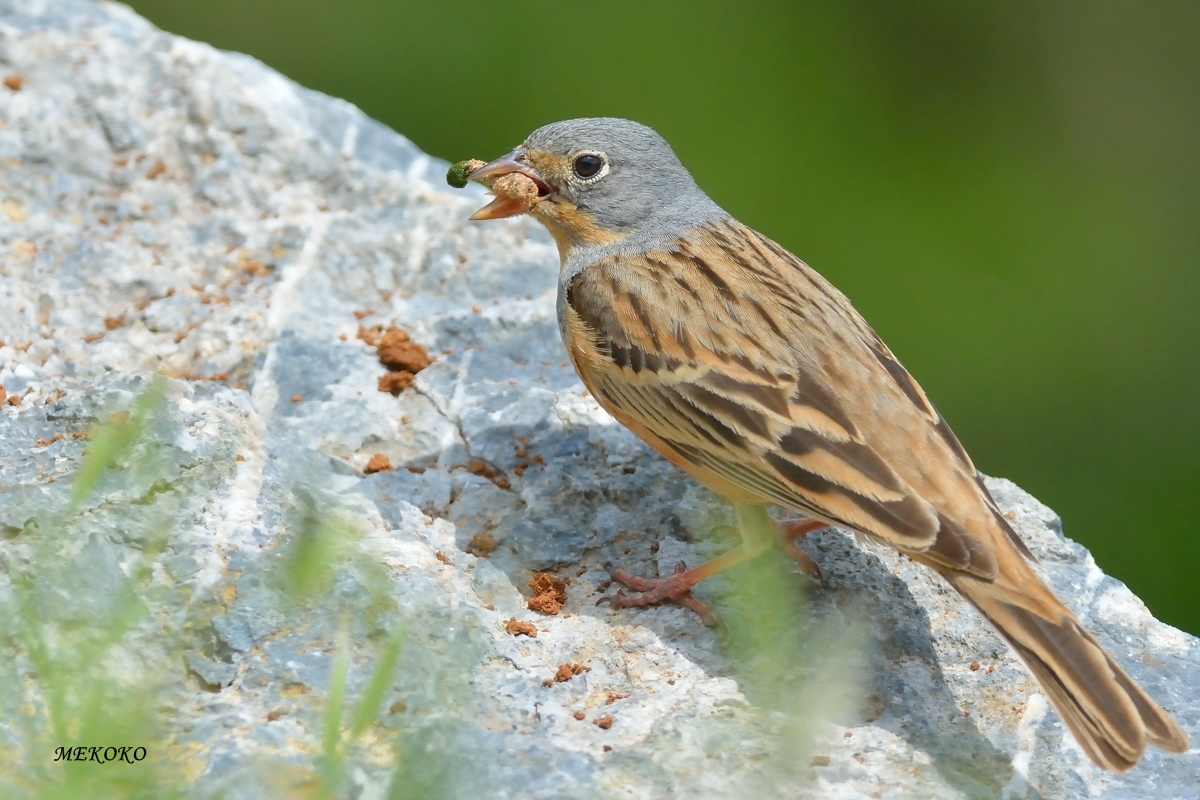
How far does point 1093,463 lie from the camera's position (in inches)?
364

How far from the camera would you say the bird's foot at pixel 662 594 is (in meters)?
4.52

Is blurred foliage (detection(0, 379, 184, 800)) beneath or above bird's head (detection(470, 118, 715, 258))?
beneath

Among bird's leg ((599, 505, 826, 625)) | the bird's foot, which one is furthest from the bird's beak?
the bird's foot

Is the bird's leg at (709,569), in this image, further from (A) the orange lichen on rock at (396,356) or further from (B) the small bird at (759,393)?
(A) the orange lichen on rock at (396,356)

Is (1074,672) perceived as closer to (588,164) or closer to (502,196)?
(588,164)

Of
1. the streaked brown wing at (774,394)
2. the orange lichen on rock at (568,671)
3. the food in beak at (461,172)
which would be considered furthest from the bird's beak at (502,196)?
the orange lichen on rock at (568,671)

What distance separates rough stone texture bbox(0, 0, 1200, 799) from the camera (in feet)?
12.2

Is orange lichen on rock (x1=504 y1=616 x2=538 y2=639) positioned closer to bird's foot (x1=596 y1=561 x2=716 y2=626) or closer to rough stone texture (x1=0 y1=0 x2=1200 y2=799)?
rough stone texture (x1=0 y1=0 x2=1200 y2=799)

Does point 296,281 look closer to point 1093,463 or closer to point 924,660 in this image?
point 924,660

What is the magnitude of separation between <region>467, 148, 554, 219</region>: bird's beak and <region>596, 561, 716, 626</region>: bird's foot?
5.50 feet

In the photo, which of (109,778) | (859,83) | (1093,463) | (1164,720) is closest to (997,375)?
(1093,463)

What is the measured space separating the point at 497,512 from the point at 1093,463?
5.64 metres

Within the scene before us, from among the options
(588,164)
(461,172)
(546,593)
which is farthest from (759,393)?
(461,172)

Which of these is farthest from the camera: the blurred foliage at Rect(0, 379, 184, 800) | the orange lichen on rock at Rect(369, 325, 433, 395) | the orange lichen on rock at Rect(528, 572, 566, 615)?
the orange lichen on rock at Rect(369, 325, 433, 395)
